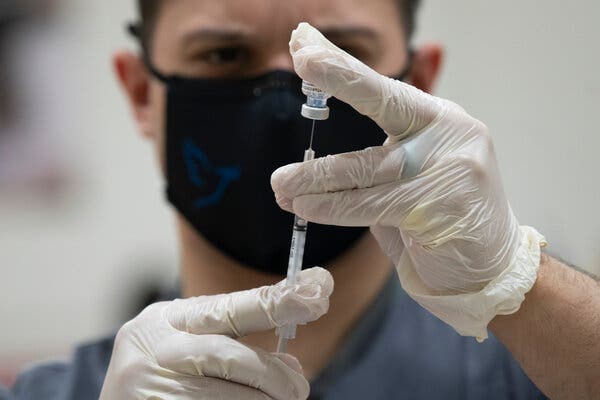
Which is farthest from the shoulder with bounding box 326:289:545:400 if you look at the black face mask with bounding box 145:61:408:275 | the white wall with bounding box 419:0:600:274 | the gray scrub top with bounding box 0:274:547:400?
the white wall with bounding box 419:0:600:274

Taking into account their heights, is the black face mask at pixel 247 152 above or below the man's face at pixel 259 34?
below

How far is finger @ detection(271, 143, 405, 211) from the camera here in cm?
84

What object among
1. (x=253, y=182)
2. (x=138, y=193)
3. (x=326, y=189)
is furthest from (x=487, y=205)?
(x=138, y=193)

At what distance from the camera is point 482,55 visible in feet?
5.66

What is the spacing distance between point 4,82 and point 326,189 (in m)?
1.48

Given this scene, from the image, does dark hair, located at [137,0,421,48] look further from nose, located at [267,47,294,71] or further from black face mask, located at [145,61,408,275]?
nose, located at [267,47,294,71]

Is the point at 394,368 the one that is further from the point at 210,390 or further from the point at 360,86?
the point at 360,86

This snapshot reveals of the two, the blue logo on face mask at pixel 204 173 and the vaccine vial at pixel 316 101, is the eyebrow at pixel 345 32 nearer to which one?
the blue logo on face mask at pixel 204 173

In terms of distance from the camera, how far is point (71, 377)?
4.66 feet

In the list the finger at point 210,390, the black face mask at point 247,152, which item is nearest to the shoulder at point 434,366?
the black face mask at point 247,152

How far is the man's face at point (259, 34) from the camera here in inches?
50.7

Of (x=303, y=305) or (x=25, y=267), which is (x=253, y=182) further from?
(x=25, y=267)

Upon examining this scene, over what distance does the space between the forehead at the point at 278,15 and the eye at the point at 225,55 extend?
40 mm

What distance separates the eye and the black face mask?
50 mm
